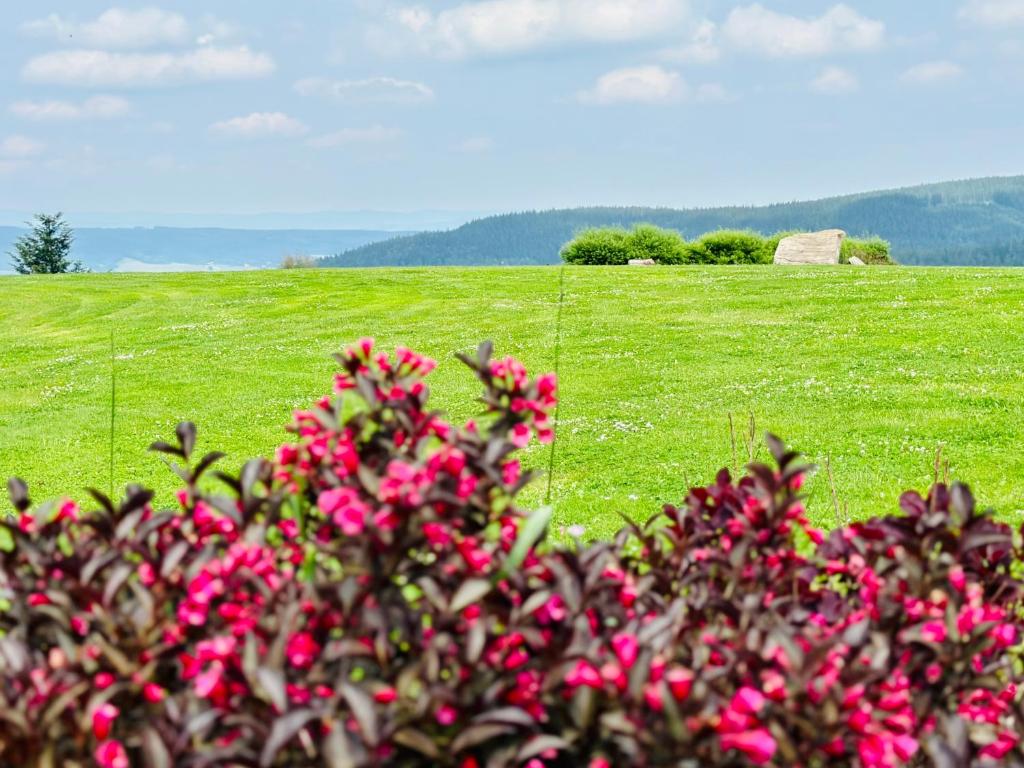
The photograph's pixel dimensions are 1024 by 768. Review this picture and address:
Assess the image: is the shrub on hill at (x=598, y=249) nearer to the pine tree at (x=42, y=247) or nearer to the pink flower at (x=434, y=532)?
the pink flower at (x=434, y=532)

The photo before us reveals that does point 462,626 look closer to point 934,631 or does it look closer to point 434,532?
point 434,532

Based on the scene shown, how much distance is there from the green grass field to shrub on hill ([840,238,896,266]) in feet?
52.1

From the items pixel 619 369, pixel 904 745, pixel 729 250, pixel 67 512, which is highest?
pixel 729 250

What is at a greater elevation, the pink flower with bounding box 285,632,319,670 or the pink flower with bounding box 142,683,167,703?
the pink flower with bounding box 285,632,319,670

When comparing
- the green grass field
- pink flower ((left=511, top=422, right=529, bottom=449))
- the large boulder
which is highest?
the large boulder

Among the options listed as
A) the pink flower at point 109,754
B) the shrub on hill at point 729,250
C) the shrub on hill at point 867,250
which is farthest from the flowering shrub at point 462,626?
the shrub on hill at point 867,250

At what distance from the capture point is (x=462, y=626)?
6.76 feet

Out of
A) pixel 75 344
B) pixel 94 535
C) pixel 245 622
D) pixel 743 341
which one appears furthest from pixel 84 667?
pixel 75 344

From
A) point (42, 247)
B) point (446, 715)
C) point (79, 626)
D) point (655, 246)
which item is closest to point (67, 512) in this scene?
point (79, 626)

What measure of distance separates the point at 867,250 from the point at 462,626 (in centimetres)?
4088

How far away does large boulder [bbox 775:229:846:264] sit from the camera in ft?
109

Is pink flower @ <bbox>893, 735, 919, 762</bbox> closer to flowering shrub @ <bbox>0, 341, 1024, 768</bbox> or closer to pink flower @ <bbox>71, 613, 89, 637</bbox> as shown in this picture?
flowering shrub @ <bbox>0, 341, 1024, 768</bbox>

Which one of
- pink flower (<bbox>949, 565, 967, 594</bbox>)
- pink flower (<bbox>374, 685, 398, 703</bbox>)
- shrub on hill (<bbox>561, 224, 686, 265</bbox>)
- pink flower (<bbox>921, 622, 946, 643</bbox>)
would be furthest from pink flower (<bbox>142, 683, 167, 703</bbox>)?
shrub on hill (<bbox>561, 224, 686, 265</bbox>)

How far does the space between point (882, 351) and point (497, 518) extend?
1193 cm
